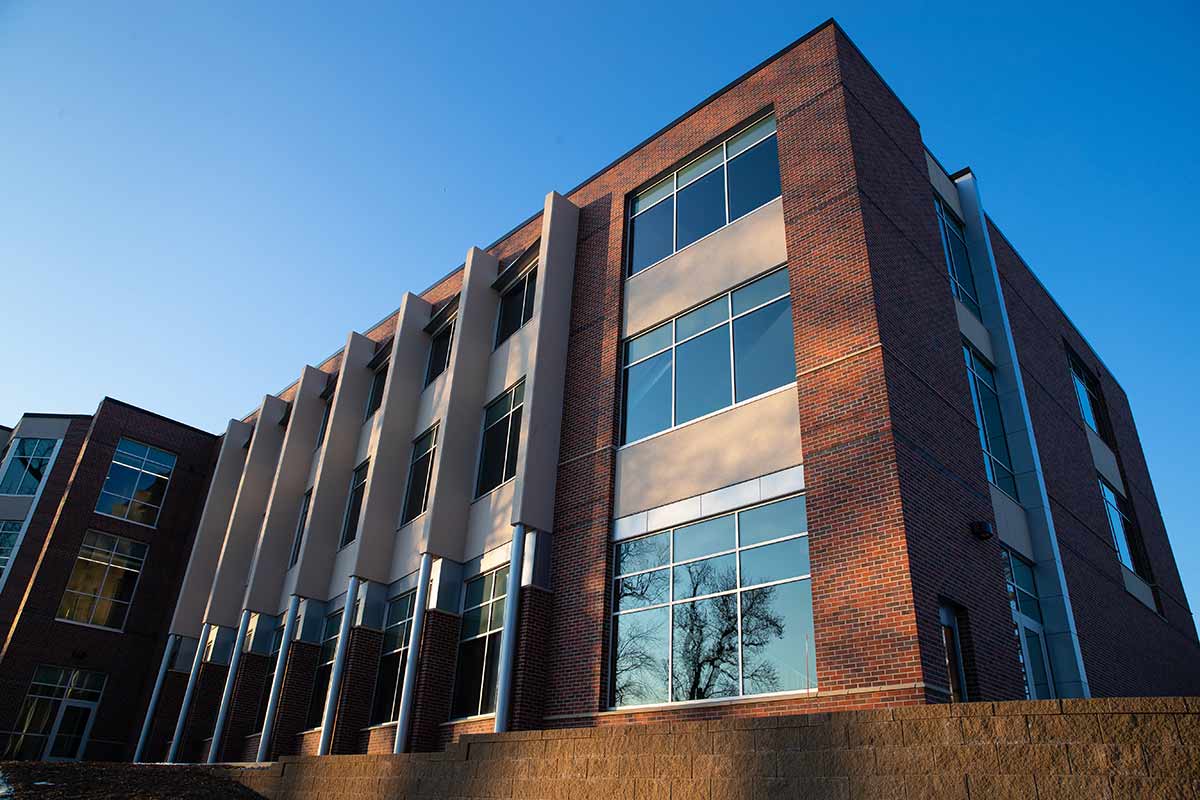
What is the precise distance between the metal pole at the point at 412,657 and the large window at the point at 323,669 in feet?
16.4

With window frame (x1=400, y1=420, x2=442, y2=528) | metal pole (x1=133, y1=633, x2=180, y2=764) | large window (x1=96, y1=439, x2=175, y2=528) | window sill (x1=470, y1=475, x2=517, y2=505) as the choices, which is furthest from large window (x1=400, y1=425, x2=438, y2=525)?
large window (x1=96, y1=439, x2=175, y2=528)

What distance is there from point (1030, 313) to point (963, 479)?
9151 millimetres

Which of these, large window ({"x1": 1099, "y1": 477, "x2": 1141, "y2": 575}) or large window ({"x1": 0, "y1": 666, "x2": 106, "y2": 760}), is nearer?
large window ({"x1": 1099, "y1": 477, "x2": 1141, "y2": 575})

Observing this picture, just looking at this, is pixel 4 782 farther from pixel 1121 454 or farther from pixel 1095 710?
pixel 1121 454

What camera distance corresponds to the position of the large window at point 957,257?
57.3ft

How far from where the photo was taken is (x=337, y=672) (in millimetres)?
19047

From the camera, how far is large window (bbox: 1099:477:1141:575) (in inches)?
821

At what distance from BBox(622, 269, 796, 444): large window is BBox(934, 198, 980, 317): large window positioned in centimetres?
495

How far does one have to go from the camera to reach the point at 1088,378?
78.6 ft

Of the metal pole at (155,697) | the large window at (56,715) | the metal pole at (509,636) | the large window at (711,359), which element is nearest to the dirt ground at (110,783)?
the metal pole at (509,636)

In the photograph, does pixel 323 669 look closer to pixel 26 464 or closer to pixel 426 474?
pixel 426 474

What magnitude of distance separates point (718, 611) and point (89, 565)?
91.6ft

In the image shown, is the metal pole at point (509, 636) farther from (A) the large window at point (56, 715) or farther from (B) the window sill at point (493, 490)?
(A) the large window at point (56, 715)

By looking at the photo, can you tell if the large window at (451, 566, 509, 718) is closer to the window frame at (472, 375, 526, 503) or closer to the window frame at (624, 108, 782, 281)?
the window frame at (472, 375, 526, 503)
